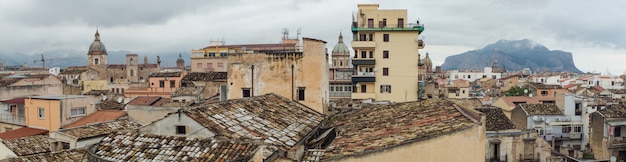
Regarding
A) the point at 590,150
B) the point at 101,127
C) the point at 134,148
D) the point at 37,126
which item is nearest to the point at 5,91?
the point at 37,126

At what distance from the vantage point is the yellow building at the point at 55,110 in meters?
30.0

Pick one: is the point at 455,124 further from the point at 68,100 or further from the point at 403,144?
the point at 68,100

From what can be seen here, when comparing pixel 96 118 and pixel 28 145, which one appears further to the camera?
pixel 96 118

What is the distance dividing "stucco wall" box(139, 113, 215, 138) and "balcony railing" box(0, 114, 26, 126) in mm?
23651

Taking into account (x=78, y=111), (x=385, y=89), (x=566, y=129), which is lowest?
(x=566, y=129)

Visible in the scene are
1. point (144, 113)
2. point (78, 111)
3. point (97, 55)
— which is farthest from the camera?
point (97, 55)

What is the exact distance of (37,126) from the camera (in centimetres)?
3177

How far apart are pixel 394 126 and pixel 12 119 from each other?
98.8 ft

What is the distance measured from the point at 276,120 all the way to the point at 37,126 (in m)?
21.9

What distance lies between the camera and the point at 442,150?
1305cm

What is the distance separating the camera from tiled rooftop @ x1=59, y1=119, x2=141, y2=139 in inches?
896

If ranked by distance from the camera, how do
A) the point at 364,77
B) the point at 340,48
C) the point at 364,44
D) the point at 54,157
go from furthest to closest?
the point at 340,48 → the point at 364,77 → the point at 364,44 → the point at 54,157

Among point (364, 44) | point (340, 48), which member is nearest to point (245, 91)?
point (364, 44)

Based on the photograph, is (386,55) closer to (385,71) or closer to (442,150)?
(385,71)
